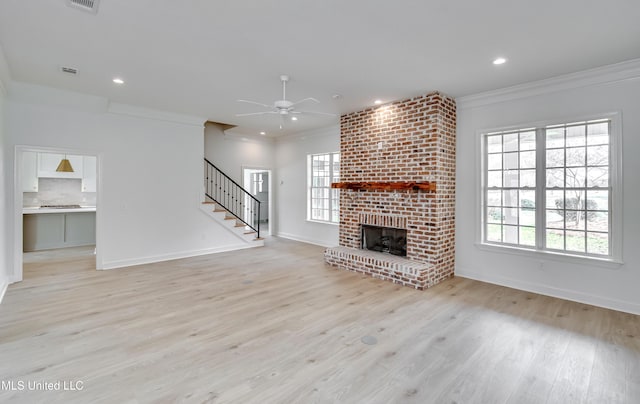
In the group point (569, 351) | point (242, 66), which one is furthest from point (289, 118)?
point (569, 351)

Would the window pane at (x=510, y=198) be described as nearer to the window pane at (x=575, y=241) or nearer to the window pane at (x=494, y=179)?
the window pane at (x=494, y=179)

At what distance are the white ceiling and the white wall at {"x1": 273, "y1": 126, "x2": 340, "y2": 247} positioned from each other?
308 cm

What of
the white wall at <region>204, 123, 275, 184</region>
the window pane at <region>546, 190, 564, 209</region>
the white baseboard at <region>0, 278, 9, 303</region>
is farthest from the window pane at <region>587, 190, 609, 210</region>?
the white baseboard at <region>0, 278, 9, 303</region>

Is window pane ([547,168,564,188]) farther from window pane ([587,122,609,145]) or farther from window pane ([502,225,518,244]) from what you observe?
window pane ([502,225,518,244])

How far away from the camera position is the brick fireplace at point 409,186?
480 centimetres

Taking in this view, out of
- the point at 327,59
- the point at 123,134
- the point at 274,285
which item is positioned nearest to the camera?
the point at 327,59

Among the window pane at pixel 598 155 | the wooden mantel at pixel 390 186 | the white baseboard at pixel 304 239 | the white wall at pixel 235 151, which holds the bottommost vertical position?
the white baseboard at pixel 304 239

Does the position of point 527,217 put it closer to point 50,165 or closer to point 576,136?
point 576,136

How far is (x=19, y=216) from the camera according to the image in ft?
15.9

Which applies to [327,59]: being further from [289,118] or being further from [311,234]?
[311,234]

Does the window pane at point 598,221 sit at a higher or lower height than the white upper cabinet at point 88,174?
lower

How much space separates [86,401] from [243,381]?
3.42 feet

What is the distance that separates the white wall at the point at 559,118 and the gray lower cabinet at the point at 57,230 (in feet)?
27.1

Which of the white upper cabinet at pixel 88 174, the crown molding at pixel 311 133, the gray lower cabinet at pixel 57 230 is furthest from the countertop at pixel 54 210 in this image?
the crown molding at pixel 311 133
